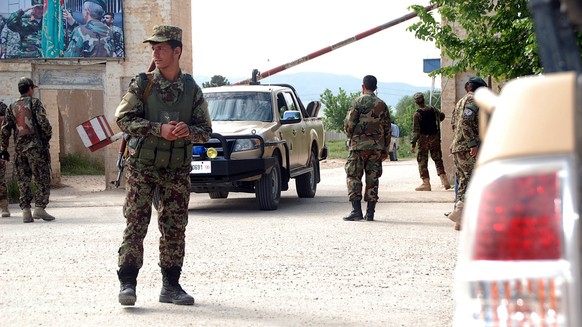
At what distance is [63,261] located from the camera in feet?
33.0

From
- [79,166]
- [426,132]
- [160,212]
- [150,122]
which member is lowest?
[79,166]

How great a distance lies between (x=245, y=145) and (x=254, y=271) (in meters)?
6.40

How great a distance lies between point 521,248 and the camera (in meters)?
1.93

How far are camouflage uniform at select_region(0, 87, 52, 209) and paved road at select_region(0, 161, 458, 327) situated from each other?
0.56 metres

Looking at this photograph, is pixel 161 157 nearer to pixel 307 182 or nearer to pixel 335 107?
pixel 307 182

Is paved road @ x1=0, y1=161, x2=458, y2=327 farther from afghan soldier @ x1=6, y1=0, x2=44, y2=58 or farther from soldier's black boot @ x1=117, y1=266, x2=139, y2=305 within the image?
afghan soldier @ x1=6, y1=0, x2=44, y2=58

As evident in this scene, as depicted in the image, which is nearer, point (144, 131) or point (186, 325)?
point (186, 325)

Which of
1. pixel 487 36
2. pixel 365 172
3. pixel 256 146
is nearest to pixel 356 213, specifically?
pixel 365 172

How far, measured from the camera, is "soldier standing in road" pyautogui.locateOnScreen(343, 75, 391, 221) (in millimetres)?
13852

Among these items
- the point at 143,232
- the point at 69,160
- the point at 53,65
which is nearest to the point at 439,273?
the point at 143,232

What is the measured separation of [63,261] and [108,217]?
18.0ft

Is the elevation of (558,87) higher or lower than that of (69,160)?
higher

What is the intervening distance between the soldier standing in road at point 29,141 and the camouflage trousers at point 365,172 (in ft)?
13.0

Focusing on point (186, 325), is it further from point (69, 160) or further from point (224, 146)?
point (69, 160)
